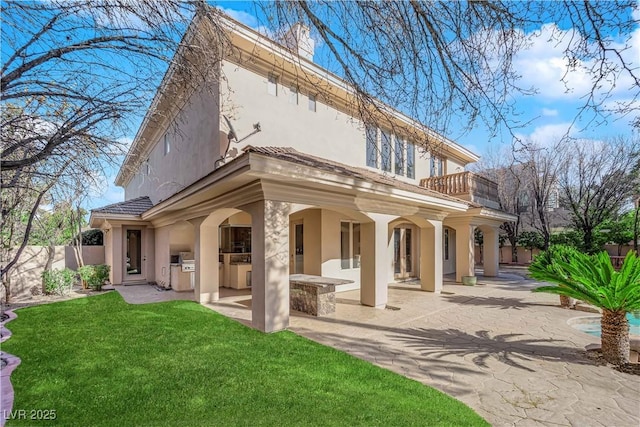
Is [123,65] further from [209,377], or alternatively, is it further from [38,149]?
[209,377]

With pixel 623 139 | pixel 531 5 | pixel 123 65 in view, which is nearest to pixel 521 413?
pixel 531 5

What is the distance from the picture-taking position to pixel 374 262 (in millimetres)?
10797

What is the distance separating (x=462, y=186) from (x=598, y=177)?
1119 cm

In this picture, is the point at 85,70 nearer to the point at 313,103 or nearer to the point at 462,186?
the point at 313,103

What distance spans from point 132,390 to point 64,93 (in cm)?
419

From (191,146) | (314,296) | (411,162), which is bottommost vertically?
(314,296)

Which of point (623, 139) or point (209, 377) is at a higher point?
point (623, 139)

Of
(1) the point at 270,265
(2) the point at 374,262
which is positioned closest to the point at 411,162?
(2) the point at 374,262

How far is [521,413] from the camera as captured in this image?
434cm

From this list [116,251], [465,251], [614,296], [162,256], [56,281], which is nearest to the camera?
[614,296]

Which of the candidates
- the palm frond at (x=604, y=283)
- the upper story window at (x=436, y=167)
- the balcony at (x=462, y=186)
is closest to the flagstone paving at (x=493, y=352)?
the palm frond at (x=604, y=283)

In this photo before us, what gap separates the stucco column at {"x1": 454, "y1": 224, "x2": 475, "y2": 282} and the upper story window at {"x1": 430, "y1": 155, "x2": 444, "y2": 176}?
14.1ft

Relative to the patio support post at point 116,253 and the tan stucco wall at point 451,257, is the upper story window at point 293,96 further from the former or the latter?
the tan stucco wall at point 451,257

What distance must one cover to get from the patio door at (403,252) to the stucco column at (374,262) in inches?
243
